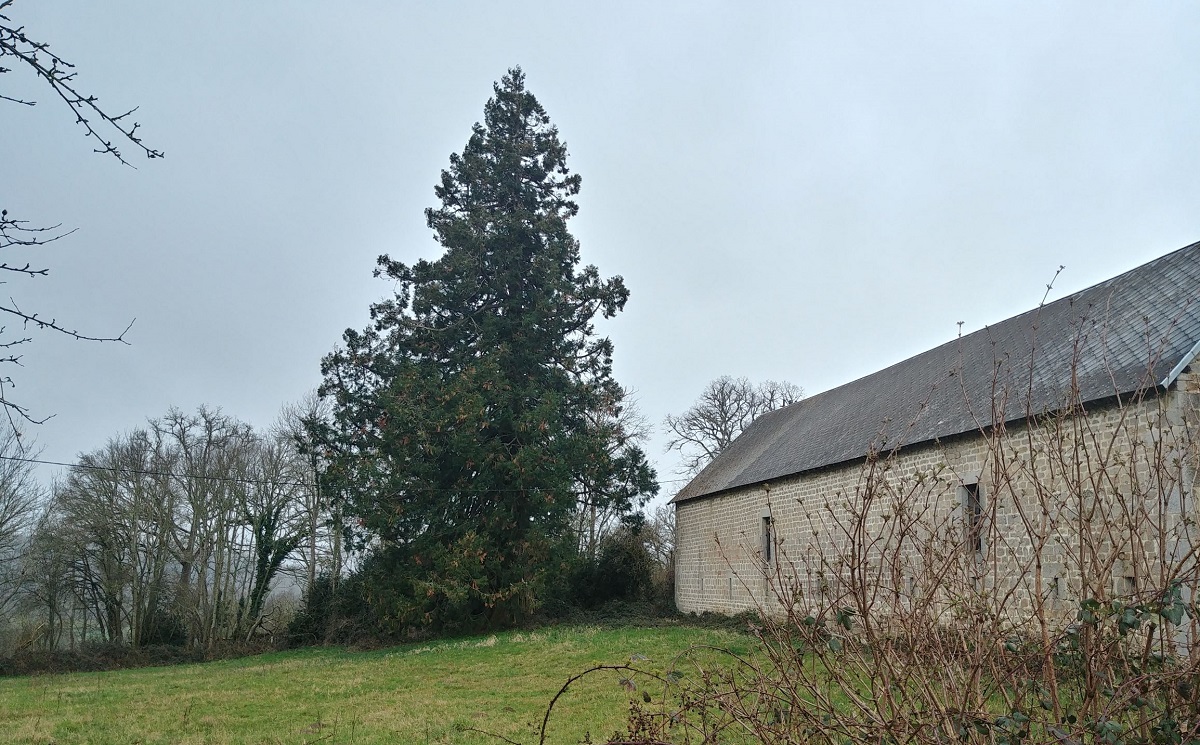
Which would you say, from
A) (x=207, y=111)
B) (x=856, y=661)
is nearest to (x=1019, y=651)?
(x=856, y=661)

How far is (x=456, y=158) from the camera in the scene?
976 inches

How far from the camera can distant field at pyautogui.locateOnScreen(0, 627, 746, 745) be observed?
873cm

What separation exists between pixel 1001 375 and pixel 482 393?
12808 millimetres

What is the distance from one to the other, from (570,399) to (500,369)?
90.6 inches

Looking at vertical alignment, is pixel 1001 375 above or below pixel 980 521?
above

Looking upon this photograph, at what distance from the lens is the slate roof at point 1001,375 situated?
1013cm

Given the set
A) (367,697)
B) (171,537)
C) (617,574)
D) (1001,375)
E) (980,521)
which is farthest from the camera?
(171,537)

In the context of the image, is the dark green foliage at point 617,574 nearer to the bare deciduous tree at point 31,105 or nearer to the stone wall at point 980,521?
the stone wall at point 980,521

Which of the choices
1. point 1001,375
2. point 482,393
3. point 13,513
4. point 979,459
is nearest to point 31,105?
point 979,459

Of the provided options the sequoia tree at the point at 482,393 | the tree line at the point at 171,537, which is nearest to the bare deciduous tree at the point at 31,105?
the sequoia tree at the point at 482,393

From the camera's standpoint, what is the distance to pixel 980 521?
112 inches

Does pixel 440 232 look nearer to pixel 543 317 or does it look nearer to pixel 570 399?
pixel 543 317

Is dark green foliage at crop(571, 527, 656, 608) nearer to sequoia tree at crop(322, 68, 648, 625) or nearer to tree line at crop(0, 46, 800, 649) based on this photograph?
tree line at crop(0, 46, 800, 649)

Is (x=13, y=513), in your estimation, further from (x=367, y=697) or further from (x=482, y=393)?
(x=367, y=697)
